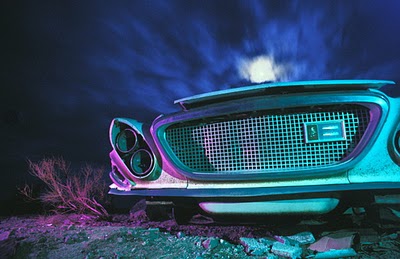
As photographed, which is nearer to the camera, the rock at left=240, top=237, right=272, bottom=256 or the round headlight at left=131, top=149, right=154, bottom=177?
the rock at left=240, top=237, right=272, bottom=256

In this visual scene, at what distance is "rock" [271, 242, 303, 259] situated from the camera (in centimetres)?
141

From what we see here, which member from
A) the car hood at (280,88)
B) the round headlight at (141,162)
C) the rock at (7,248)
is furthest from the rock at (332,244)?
the rock at (7,248)

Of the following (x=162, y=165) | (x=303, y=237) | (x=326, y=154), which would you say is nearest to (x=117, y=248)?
(x=162, y=165)

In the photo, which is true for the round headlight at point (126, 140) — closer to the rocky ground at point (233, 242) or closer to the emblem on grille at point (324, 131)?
the rocky ground at point (233, 242)

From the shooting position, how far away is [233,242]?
1705mm

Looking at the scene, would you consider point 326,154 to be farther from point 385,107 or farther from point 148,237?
point 148,237

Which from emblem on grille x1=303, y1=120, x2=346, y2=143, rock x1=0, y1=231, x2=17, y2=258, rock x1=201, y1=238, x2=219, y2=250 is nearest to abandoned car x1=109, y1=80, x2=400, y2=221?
emblem on grille x1=303, y1=120, x2=346, y2=143

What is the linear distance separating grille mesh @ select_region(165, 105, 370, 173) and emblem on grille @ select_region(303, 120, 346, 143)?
32mm

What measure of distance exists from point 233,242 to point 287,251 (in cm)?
40

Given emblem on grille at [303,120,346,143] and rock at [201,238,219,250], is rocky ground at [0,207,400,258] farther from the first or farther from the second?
emblem on grille at [303,120,346,143]

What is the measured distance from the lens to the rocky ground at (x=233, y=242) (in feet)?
4.82

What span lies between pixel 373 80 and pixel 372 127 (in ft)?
0.95

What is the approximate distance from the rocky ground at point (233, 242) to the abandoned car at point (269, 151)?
0.22 m

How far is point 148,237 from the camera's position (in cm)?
185
